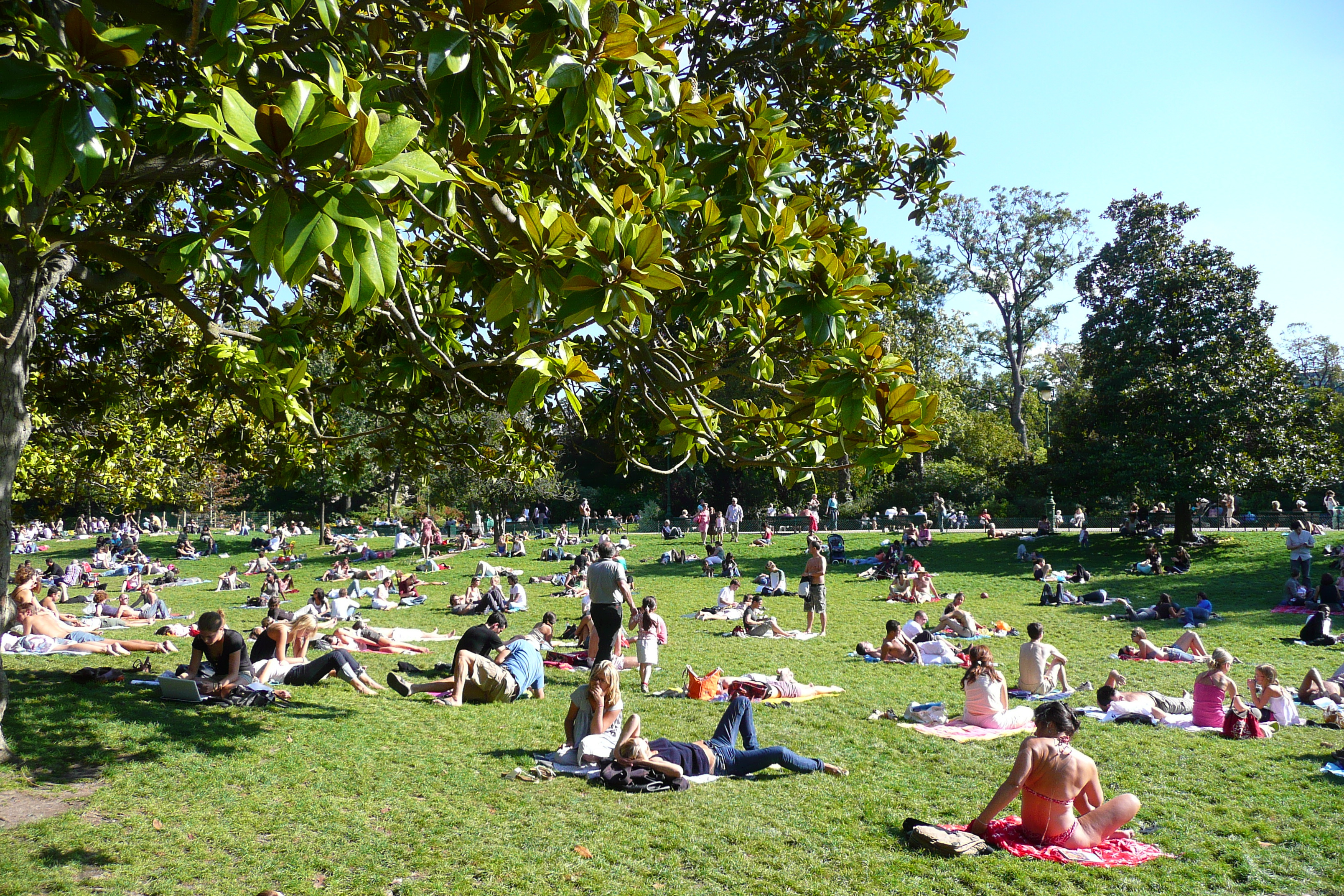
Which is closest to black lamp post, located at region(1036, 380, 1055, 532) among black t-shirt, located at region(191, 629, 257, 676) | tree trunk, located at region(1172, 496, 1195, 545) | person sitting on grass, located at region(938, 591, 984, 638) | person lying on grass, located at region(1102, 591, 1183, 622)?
tree trunk, located at region(1172, 496, 1195, 545)

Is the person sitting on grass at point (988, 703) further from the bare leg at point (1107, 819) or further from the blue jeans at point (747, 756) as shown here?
the bare leg at point (1107, 819)

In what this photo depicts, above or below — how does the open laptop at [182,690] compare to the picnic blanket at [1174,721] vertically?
above

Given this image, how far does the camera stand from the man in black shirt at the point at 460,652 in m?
11.2

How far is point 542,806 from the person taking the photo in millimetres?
7160

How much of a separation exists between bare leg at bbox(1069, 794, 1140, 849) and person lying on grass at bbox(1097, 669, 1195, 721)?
4199 mm

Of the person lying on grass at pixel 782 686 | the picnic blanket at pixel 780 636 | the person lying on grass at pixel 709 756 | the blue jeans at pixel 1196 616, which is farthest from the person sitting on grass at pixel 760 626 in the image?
the person lying on grass at pixel 709 756

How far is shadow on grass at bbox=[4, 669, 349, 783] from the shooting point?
7582mm

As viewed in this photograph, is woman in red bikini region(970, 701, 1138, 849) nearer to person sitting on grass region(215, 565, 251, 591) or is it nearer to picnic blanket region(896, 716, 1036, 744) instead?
picnic blanket region(896, 716, 1036, 744)

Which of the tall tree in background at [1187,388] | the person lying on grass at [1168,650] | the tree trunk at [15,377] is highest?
the tall tree in background at [1187,388]

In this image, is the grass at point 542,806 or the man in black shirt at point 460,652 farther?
the man in black shirt at point 460,652

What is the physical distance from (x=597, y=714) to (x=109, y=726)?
4652 mm

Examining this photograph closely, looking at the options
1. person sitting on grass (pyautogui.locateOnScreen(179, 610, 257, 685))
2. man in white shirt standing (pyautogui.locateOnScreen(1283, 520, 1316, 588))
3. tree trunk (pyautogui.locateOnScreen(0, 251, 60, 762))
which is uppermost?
tree trunk (pyautogui.locateOnScreen(0, 251, 60, 762))

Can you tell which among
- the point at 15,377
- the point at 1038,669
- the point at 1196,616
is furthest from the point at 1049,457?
the point at 15,377

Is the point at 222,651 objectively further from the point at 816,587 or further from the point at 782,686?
the point at 816,587
